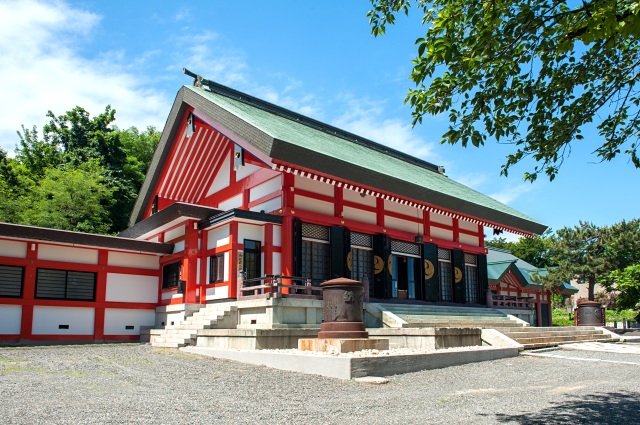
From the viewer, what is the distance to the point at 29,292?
15219 mm

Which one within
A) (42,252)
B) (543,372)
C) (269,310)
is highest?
(42,252)

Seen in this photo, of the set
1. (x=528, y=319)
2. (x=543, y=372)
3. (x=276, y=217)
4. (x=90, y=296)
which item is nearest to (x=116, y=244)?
(x=90, y=296)

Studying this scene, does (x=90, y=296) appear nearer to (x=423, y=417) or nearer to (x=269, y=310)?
(x=269, y=310)

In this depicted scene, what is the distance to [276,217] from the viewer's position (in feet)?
49.6

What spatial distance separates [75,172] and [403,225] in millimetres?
16570

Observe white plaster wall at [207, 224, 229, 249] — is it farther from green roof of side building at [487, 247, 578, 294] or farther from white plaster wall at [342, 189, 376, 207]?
green roof of side building at [487, 247, 578, 294]

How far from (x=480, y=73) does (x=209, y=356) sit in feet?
28.4

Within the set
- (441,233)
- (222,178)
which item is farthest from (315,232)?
(441,233)

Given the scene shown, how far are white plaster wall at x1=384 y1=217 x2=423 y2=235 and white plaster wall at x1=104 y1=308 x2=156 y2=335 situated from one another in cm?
859

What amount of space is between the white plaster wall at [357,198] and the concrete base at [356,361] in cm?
716

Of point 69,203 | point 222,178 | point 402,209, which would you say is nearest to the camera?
point 222,178

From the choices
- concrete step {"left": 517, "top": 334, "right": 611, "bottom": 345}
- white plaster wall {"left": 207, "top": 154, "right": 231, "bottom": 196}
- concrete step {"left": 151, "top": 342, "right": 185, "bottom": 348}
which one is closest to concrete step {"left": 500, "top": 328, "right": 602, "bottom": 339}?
concrete step {"left": 517, "top": 334, "right": 611, "bottom": 345}

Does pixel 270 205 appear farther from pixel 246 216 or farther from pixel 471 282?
pixel 471 282

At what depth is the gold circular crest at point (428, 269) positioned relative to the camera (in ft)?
62.3
